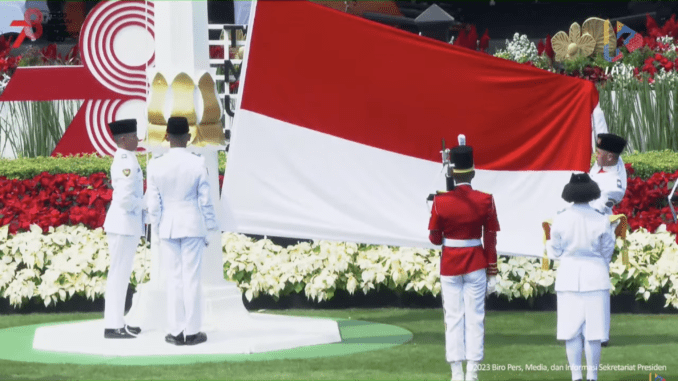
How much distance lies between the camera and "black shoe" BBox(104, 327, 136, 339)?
1158 centimetres

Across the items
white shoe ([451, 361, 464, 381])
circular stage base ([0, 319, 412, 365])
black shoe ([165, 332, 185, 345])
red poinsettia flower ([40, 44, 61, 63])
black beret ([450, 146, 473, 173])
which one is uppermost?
red poinsettia flower ([40, 44, 61, 63])

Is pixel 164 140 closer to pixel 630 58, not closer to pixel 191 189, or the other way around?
pixel 191 189

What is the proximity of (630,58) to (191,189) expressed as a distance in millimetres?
8987

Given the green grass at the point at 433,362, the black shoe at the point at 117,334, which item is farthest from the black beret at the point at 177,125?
the green grass at the point at 433,362

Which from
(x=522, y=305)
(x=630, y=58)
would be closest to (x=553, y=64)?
(x=630, y=58)

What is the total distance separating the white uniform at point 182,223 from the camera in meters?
11.0

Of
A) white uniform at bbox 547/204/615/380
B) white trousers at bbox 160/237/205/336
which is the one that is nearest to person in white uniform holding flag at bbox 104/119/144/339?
white trousers at bbox 160/237/205/336

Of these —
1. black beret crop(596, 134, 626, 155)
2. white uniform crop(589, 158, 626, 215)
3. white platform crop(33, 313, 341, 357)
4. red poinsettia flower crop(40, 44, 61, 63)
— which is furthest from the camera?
red poinsettia flower crop(40, 44, 61, 63)

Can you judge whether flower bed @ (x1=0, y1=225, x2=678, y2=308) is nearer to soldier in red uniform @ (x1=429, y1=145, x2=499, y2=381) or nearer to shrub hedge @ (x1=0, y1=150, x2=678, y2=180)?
shrub hedge @ (x1=0, y1=150, x2=678, y2=180)

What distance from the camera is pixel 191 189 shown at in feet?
36.2

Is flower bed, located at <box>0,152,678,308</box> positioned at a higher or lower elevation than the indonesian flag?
lower

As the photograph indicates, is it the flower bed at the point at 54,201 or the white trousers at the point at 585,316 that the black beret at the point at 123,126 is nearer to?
the flower bed at the point at 54,201

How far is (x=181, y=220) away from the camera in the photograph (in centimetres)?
1098

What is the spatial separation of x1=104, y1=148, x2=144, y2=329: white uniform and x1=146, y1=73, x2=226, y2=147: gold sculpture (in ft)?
0.91
